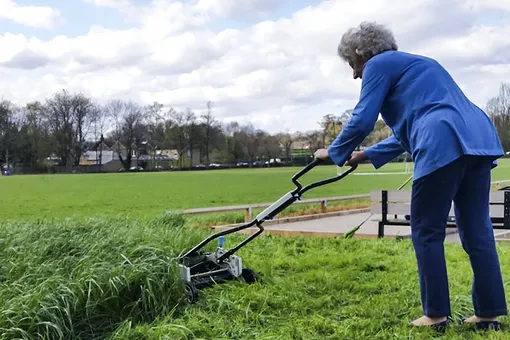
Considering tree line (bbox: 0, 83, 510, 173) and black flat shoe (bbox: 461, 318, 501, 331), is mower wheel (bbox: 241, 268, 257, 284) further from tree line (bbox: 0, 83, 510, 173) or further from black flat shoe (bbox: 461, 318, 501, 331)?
tree line (bbox: 0, 83, 510, 173)

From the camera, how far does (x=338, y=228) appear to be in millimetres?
8852

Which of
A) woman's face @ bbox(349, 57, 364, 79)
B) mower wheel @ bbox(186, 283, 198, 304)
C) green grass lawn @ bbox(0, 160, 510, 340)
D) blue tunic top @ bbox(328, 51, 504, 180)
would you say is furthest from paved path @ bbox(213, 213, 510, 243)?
blue tunic top @ bbox(328, 51, 504, 180)

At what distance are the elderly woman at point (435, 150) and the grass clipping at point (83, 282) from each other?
4.48 ft

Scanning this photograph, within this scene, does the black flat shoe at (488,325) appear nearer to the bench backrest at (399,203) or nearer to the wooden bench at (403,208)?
the wooden bench at (403,208)

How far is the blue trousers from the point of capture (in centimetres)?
282

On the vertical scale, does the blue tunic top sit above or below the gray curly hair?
below

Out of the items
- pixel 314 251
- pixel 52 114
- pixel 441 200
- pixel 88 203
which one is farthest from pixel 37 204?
pixel 52 114

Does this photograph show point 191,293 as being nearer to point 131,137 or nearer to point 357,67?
point 357,67

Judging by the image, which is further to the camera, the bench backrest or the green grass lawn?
the bench backrest

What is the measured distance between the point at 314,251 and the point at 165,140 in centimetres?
7408

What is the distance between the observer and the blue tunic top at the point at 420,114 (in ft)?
8.96

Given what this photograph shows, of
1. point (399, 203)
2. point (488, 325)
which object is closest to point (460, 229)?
point (488, 325)

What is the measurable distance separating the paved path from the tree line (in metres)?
53.4

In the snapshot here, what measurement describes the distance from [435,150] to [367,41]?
0.75 m
